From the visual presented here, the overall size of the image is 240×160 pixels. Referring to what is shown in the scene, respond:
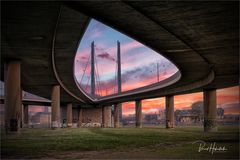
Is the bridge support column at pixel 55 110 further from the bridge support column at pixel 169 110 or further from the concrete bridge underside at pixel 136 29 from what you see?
the bridge support column at pixel 169 110

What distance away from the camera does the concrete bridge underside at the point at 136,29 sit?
28794mm

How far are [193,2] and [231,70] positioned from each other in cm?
3410

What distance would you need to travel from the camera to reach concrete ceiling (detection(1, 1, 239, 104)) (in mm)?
28750

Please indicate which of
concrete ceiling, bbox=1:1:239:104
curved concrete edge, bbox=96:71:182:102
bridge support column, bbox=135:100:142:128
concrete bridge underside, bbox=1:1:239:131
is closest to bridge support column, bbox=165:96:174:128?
curved concrete edge, bbox=96:71:182:102

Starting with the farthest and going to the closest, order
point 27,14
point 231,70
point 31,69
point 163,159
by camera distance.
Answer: point 31,69, point 231,70, point 27,14, point 163,159

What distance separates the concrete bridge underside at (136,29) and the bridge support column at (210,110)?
2340 centimetres

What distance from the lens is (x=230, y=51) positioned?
43.7 m

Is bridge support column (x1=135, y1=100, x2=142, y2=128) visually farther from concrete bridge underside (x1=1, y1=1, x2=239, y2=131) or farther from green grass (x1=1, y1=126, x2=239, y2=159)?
green grass (x1=1, y1=126, x2=239, y2=159)

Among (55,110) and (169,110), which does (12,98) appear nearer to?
(55,110)

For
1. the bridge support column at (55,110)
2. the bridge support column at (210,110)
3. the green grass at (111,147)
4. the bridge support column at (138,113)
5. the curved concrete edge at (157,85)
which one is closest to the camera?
the green grass at (111,147)

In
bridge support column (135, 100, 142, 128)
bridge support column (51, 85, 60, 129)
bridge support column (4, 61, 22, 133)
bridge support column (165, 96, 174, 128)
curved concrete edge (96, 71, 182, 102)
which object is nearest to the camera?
bridge support column (4, 61, 22, 133)

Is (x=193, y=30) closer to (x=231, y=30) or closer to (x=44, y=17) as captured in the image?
(x=231, y=30)

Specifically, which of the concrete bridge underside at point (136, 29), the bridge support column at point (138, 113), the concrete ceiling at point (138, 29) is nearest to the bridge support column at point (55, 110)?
the concrete bridge underside at point (136, 29)

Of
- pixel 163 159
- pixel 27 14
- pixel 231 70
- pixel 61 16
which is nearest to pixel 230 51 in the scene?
pixel 231 70
